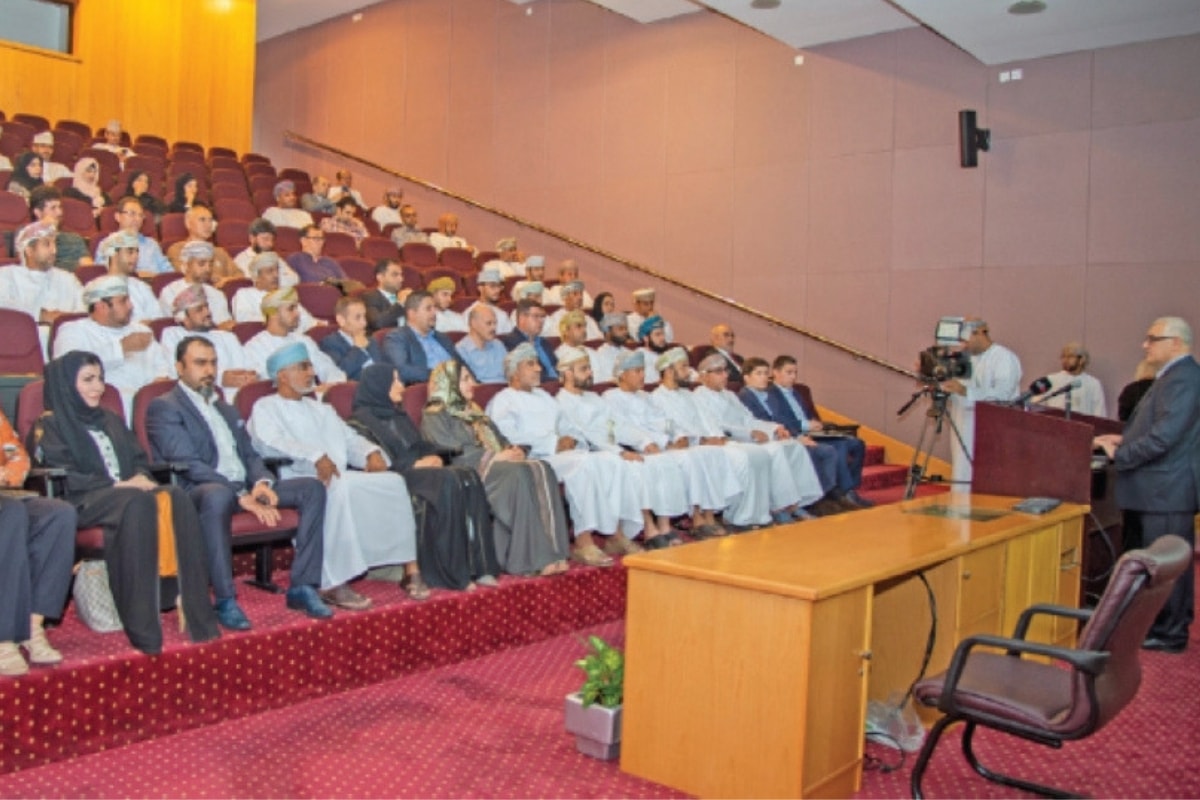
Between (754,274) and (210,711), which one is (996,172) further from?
(210,711)

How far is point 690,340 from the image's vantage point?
30.0 feet

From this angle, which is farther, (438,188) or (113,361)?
(438,188)

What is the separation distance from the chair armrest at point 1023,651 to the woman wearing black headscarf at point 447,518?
6.63ft

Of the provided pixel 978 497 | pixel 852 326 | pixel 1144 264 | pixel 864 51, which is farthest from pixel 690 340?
pixel 978 497

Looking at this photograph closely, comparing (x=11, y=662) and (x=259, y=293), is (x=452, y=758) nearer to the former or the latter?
(x=11, y=662)

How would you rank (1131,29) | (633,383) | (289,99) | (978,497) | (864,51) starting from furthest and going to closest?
(289,99) → (864,51) → (1131,29) → (633,383) → (978,497)

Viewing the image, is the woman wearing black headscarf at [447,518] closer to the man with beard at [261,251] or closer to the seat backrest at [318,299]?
the seat backrest at [318,299]

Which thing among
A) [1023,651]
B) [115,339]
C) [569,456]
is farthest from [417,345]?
[1023,651]

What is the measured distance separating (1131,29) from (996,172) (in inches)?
47.4

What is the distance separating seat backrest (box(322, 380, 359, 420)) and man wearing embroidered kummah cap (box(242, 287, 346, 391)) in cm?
53

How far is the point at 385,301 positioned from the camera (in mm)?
6297

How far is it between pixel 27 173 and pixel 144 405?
3.96m

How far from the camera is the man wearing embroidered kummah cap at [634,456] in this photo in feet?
16.0

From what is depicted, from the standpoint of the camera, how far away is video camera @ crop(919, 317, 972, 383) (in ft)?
17.3
